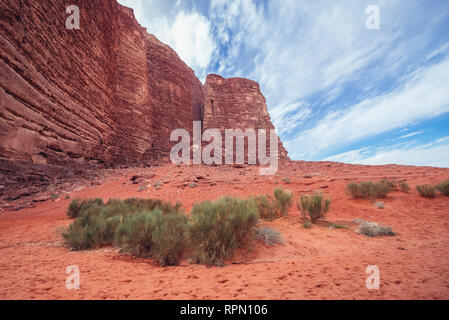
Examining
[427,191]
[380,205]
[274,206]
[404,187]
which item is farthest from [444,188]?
[274,206]

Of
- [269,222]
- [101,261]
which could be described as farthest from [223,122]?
[101,261]

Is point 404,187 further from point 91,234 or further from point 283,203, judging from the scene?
point 91,234

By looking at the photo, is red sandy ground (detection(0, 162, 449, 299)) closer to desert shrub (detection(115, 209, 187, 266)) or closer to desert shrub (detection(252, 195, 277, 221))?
desert shrub (detection(115, 209, 187, 266))

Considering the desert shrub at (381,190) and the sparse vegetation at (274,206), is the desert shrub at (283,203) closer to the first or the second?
the sparse vegetation at (274,206)

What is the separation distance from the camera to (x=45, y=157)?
8.41 meters

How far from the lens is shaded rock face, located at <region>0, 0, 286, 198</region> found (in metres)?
6.91

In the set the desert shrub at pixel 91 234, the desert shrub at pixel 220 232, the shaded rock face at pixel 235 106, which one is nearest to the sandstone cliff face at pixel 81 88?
the shaded rock face at pixel 235 106

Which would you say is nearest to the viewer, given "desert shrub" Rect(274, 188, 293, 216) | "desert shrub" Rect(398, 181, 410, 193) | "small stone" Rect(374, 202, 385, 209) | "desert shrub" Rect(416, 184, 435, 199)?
"desert shrub" Rect(274, 188, 293, 216)

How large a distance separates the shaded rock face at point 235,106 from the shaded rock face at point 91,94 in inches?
5.5

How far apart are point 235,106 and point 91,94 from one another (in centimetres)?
1657

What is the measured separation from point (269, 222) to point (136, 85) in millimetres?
18401

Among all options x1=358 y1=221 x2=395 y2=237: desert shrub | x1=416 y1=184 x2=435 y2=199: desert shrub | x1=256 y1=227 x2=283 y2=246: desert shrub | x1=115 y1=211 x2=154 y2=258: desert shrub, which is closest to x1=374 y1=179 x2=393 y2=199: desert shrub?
x1=416 y1=184 x2=435 y2=199: desert shrub

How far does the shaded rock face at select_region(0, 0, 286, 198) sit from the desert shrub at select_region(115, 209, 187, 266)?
708 cm

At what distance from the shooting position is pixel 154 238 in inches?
114
